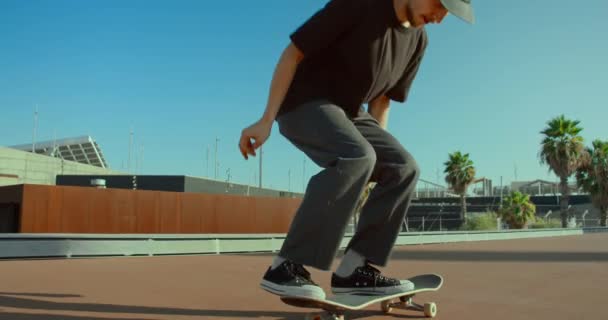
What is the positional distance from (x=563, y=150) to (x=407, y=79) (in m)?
39.6

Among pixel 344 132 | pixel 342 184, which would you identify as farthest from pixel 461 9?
pixel 342 184

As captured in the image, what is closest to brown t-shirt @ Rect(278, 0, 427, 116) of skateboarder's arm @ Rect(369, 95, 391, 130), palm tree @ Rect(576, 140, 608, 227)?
skateboarder's arm @ Rect(369, 95, 391, 130)

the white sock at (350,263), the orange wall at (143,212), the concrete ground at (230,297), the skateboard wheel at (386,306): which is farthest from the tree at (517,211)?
the white sock at (350,263)

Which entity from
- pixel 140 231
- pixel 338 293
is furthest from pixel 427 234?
pixel 338 293

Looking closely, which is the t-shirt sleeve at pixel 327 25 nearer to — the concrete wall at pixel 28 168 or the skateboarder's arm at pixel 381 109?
the skateboarder's arm at pixel 381 109

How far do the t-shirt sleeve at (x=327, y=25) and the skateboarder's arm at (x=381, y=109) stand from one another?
700 mm

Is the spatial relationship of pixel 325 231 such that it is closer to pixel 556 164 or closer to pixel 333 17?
pixel 333 17

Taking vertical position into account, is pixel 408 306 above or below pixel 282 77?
below

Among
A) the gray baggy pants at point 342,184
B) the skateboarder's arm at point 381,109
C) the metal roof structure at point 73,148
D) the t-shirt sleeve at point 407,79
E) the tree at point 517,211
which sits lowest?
the tree at point 517,211

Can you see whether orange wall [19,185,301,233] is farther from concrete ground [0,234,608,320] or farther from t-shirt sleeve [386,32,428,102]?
t-shirt sleeve [386,32,428,102]

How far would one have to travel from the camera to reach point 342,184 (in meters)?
2.16

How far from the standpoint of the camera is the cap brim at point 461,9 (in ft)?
7.33

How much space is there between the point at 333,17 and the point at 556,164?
134 feet

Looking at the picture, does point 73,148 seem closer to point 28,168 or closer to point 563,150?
point 28,168
